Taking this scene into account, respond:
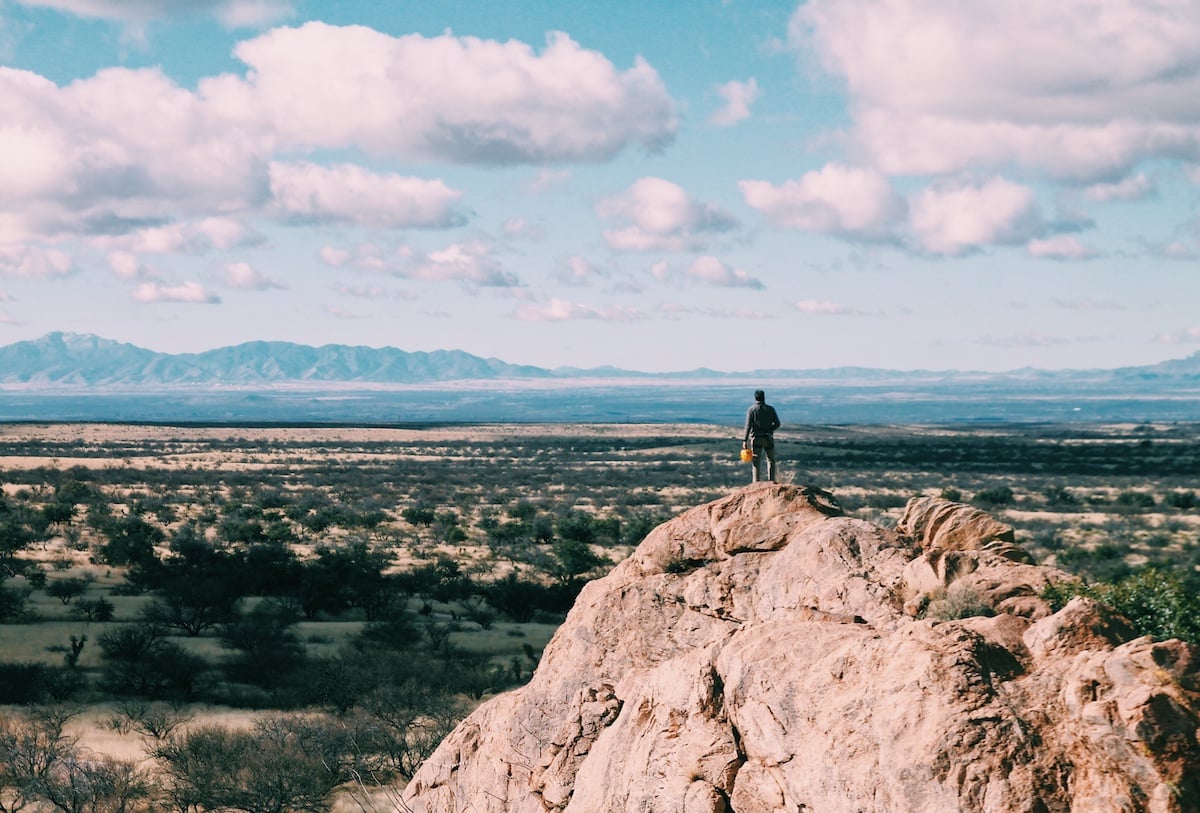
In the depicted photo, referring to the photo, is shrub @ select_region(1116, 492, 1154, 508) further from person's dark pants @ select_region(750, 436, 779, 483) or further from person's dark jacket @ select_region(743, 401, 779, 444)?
person's dark jacket @ select_region(743, 401, 779, 444)

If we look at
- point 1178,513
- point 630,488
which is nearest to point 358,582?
point 630,488

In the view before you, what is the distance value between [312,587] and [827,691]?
95.9 ft

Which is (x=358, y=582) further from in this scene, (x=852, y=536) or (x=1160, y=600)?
(x=1160, y=600)

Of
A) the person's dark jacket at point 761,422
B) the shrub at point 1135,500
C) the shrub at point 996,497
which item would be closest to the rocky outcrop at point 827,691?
the person's dark jacket at point 761,422

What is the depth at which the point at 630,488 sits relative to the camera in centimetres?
7569

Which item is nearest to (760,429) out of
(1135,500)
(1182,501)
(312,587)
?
(312,587)

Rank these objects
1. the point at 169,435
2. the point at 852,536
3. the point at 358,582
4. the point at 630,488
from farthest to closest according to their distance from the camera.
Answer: the point at 169,435 < the point at 630,488 < the point at 358,582 < the point at 852,536

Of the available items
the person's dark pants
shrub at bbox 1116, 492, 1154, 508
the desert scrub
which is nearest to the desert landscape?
the desert scrub

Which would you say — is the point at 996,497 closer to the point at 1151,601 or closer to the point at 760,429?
the point at 760,429

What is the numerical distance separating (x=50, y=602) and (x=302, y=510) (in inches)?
916

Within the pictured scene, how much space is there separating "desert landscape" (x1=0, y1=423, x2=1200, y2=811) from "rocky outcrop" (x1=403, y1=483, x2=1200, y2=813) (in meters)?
1.21

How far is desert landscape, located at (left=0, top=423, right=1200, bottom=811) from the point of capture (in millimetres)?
19859

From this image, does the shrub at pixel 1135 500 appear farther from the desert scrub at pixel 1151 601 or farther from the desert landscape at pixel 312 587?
the desert scrub at pixel 1151 601

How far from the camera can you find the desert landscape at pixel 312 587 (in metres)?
19.9
